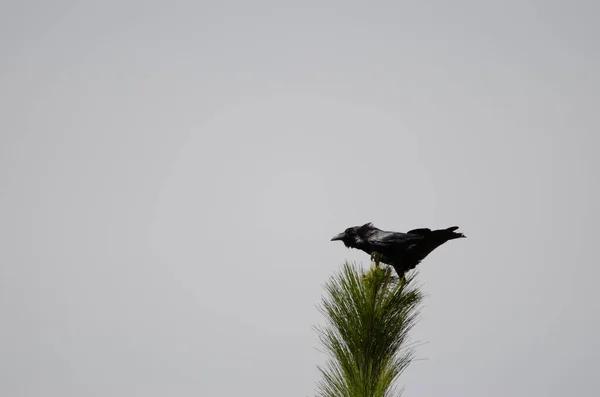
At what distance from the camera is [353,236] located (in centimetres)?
618

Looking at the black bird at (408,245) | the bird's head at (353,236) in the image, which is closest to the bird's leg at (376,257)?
the black bird at (408,245)

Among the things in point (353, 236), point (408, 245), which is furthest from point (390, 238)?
point (353, 236)

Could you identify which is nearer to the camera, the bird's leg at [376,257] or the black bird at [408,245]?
the black bird at [408,245]

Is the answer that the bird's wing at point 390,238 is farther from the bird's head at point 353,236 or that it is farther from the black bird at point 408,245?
the bird's head at point 353,236

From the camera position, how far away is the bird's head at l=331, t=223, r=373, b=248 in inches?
239

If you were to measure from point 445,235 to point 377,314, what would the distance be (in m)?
0.94

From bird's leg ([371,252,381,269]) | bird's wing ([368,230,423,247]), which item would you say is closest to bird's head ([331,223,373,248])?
bird's wing ([368,230,423,247])

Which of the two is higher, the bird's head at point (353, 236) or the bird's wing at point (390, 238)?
the bird's head at point (353, 236)

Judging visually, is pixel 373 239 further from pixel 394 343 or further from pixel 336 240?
pixel 394 343

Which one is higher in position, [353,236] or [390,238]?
[353,236]

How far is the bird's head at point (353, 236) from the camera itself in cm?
608

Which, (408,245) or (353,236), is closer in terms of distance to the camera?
(408,245)

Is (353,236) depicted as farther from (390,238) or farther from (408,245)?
(408,245)

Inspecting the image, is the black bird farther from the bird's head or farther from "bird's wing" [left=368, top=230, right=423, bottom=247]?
the bird's head
